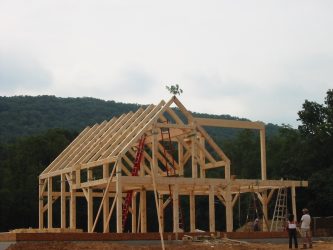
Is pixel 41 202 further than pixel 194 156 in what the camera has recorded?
Yes

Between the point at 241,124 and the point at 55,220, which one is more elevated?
the point at 241,124

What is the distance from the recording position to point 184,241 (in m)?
26.2

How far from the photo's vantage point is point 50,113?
8562cm

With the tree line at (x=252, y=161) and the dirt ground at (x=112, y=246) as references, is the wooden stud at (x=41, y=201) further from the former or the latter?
the tree line at (x=252, y=161)

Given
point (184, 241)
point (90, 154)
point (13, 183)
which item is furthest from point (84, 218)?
point (184, 241)

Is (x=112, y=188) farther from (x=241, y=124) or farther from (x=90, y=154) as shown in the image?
(x=241, y=124)

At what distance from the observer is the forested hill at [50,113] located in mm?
76312

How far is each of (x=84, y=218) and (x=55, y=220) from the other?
→ 2308 millimetres

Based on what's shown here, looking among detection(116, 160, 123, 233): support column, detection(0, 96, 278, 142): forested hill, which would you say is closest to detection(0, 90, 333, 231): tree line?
detection(0, 96, 278, 142): forested hill

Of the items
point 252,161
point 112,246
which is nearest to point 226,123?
point 112,246

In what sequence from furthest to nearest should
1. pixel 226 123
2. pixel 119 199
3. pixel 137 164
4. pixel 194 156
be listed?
1. pixel 226 123
2. pixel 137 164
3. pixel 194 156
4. pixel 119 199

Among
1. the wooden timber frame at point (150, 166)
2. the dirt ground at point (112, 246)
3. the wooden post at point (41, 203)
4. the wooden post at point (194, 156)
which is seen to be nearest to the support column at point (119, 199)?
the wooden timber frame at point (150, 166)

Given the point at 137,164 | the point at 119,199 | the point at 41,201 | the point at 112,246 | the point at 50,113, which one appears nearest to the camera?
the point at 112,246

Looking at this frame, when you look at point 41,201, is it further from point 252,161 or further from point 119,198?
point 252,161
